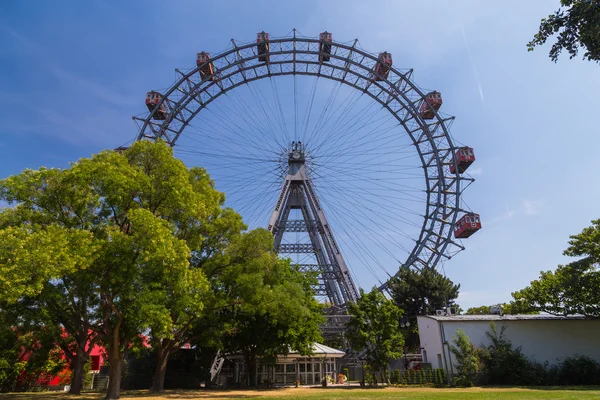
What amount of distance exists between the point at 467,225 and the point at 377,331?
51.1ft

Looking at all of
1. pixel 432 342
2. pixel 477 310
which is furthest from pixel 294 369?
pixel 477 310

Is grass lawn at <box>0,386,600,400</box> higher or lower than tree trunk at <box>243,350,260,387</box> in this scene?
lower

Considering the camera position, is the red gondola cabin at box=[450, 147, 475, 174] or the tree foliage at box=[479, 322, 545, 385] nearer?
the tree foliage at box=[479, 322, 545, 385]

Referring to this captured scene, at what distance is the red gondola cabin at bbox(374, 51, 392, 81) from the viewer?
3694 cm

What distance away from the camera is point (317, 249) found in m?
39.8

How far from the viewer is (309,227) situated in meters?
40.2

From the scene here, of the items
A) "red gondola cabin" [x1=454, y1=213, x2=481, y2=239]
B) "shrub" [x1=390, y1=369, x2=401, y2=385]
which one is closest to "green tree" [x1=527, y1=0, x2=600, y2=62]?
"shrub" [x1=390, y1=369, x2=401, y2=385]

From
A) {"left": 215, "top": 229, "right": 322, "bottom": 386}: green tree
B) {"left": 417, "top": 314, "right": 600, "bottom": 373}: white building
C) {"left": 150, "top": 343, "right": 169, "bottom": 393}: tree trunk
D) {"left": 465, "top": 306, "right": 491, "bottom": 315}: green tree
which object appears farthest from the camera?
{"left": 465, "top": 306, "right": 491, "bottom": 315}: green tree

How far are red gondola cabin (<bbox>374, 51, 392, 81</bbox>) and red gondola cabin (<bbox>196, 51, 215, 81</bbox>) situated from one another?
51.2 feet

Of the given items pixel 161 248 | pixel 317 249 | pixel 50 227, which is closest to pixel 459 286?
pixel 317 249

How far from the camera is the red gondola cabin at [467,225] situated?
35688mm

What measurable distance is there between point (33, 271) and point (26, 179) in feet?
14.8

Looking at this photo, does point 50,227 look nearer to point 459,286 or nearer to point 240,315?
point 240,315

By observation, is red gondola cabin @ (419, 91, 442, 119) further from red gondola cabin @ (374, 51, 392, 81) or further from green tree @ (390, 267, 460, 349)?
green tree @ (390, 267, 460, 349)
